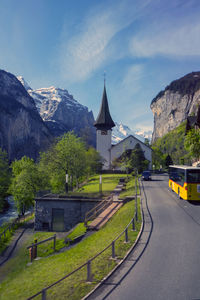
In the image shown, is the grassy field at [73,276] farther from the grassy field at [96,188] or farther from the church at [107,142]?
the church at [107,142]

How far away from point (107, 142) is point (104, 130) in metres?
4.20

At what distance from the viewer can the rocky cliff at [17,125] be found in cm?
14062

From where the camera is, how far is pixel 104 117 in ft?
230

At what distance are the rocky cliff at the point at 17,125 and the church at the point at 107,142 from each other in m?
77.6

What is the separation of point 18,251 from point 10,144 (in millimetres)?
132691

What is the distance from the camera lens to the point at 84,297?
617cm

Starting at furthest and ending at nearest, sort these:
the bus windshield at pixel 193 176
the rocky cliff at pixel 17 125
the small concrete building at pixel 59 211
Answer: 1. the rocky cliff at pixel 17 125
2. the small concrete building at pixel 59 211
3. the bus windshield at pixel 193 176

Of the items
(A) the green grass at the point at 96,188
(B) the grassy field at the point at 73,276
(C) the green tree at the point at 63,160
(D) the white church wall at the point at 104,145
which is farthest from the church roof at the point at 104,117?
(B) the grassy field at the point at 73,276

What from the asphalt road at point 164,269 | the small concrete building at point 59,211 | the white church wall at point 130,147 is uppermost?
the white church wall at point 130,147

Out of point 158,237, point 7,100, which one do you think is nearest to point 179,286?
point 158,237

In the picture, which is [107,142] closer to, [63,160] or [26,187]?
[26,187]

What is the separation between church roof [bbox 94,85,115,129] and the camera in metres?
69.9

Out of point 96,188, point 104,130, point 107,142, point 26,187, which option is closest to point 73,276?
point 96,188

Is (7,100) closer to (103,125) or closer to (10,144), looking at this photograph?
(10,144)
